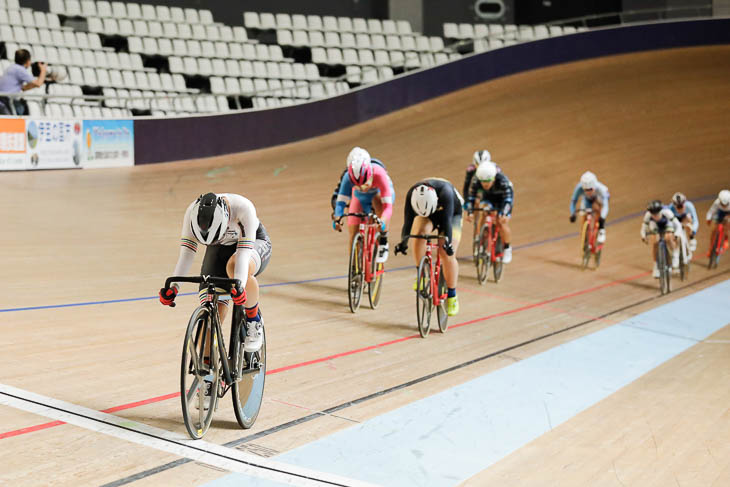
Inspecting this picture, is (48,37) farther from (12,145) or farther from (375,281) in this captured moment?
(375,281)

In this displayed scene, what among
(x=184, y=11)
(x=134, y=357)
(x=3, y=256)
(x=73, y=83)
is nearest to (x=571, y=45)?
(x=184, y=11)

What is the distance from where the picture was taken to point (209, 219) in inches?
114

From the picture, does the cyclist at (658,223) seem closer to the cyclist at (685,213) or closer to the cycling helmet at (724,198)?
the cyclist at (685,213)

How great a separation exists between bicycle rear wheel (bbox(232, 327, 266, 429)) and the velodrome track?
0.10 metres

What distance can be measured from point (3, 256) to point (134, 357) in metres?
2.74

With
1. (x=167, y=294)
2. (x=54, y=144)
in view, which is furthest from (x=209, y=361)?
(x=54, y=144)

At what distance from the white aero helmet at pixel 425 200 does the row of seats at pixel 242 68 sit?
932 cm

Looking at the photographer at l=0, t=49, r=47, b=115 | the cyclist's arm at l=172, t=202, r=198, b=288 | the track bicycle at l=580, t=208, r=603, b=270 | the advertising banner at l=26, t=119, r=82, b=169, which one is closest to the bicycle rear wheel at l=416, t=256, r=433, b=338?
the cyclist's arm at l=172, t=202, r=198, b=288

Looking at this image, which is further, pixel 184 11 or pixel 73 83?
pixel 184 11

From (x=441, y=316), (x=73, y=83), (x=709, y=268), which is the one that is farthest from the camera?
(x=73, y=83)

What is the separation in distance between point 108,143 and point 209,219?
345 inches

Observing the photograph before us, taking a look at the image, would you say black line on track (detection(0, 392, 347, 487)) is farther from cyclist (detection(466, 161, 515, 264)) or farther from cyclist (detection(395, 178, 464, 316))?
cyclist (detection(466, 161, 515, 264))

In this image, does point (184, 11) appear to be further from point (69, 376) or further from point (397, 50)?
point (69, 376)

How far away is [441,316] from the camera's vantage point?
218 inches
